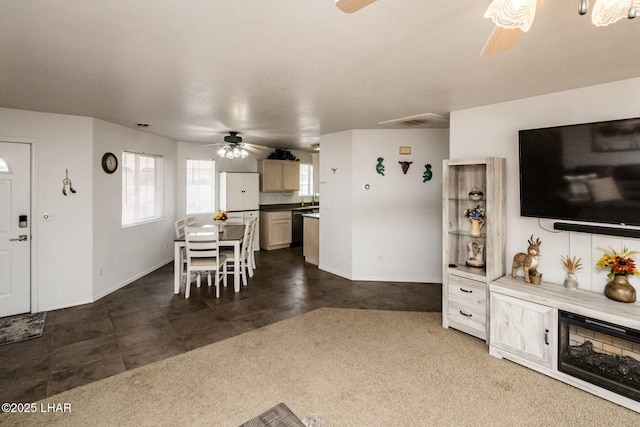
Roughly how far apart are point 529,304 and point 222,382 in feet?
8.66

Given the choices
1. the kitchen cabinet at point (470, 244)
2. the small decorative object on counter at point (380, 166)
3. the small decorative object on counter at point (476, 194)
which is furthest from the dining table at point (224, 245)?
the small decorative object on counter at point (476, 194)

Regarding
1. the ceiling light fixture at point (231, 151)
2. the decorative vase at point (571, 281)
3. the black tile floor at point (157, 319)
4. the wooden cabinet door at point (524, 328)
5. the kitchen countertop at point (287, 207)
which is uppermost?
the ceiling light fixture at point (231, 151)

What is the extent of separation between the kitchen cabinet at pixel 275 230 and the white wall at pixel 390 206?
2609 mm

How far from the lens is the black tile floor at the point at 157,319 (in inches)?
102

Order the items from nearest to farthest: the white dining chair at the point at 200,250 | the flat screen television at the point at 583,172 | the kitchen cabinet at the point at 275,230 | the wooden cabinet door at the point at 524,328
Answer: the flat screen television at the point at 583,172, the wooden cabinet door at the point at 524,328, the white dining chair at the point at 200,250, the kitchen cabinet at the point at 275,230

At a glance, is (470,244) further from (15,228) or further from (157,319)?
(15,228)

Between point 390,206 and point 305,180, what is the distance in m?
4.13

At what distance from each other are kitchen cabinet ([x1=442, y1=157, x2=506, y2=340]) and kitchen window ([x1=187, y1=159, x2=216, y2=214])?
17.2ft

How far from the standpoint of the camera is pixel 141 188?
17.7 ft

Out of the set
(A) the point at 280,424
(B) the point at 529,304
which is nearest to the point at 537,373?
(B) the point at 529,304

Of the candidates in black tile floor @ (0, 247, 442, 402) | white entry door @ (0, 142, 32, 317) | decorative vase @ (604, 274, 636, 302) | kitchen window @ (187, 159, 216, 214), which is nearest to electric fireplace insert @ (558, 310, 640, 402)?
decorative vase @ (604, 274, 636, 302)

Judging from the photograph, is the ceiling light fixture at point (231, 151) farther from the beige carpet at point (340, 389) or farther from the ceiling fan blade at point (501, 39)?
the ceiling fan blade at point (501, 39)

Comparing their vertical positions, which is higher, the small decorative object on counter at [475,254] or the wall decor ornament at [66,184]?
the wall decor ornament at [66,184]

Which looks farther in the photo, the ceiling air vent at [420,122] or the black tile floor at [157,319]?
the ceiling air vent at [420,122]
